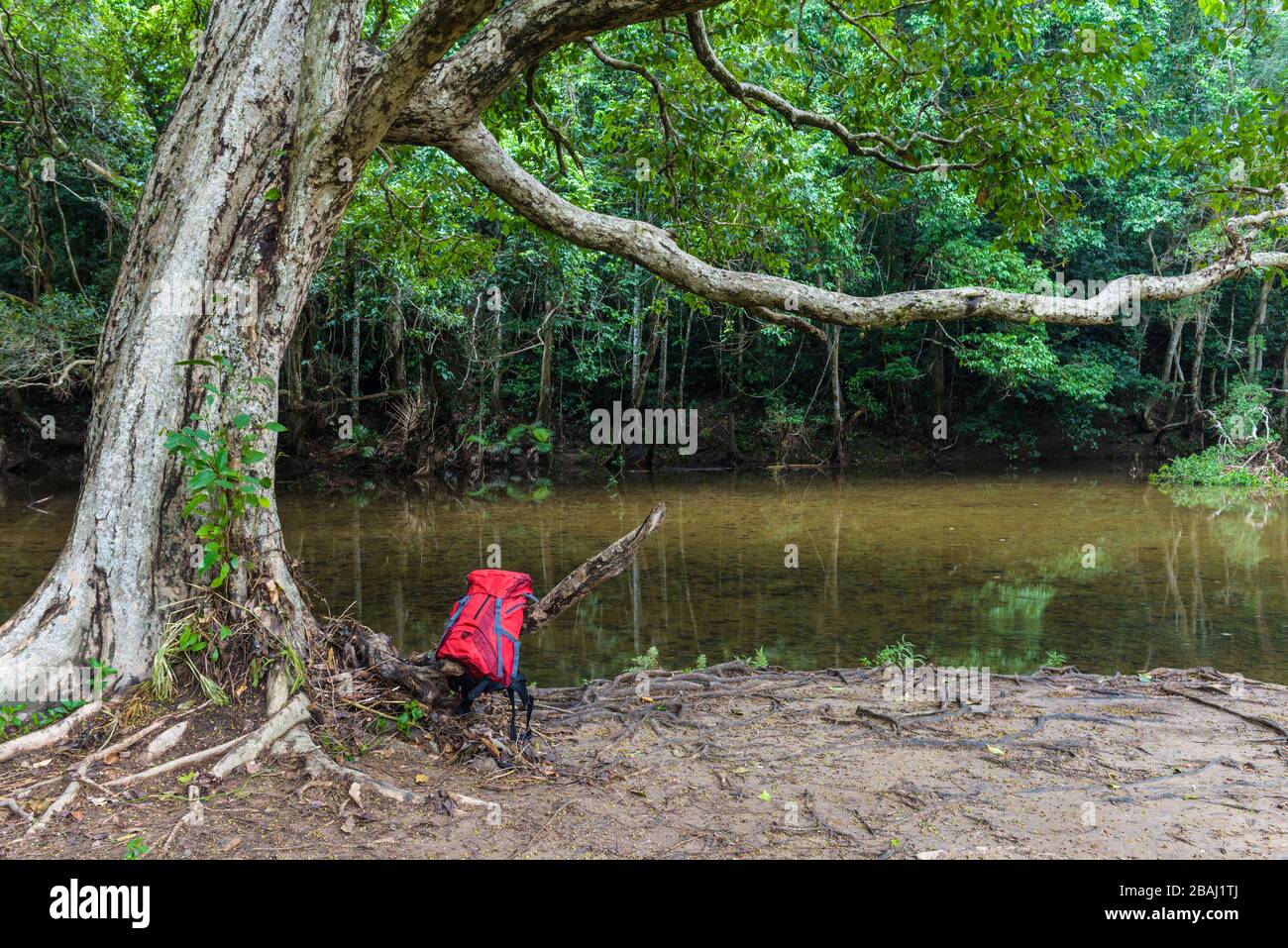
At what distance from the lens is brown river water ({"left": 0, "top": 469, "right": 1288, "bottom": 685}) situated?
718 centimetres

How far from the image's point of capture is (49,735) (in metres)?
3.53

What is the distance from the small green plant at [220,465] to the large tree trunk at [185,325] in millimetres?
62

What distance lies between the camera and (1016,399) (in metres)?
25.7

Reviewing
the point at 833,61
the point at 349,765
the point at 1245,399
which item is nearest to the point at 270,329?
the point at 349,765

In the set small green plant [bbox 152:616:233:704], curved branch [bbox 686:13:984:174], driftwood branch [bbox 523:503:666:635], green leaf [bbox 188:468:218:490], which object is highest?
curved branch [bbox 686:13:984:174]

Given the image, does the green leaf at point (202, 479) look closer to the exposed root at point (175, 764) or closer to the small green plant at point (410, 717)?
the exposed root at point (175, 764)

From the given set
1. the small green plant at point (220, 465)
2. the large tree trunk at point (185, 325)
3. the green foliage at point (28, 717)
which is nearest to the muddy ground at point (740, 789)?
the green foliage at point (28, 717)

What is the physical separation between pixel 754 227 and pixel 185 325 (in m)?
5.37

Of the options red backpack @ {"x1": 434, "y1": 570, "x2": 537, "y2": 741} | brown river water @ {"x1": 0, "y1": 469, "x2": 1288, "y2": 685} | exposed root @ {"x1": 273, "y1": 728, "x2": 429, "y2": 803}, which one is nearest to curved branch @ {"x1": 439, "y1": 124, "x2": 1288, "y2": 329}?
red backpack @ {"x1": 434, "y1": 570, "x2": 537, "y2": 741}

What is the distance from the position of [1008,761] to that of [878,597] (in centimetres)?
472

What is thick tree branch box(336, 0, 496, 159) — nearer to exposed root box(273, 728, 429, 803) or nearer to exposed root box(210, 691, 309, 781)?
exposed root box(210, 691, 309, 781)

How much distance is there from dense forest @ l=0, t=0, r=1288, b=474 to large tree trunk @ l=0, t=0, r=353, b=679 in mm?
2420
